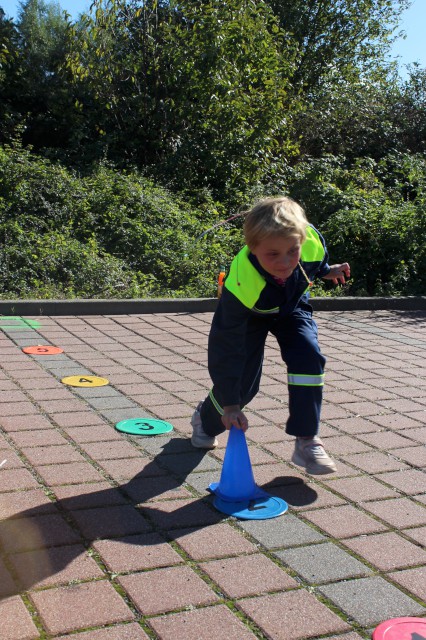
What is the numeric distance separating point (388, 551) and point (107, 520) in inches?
45.7

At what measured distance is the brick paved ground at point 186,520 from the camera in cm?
249

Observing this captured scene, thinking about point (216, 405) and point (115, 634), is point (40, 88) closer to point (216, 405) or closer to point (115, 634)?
point (216, 405)

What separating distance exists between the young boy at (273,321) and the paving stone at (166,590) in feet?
2.69

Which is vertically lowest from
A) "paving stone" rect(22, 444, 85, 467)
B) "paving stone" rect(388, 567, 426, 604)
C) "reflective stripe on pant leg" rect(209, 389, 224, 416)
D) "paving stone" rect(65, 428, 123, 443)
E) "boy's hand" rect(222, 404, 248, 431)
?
"paving stone" rect(388, 567, 426, 604)

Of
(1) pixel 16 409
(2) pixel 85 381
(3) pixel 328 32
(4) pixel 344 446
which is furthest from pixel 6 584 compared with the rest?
(3) pixel 328 32

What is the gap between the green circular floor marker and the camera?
13.8ft

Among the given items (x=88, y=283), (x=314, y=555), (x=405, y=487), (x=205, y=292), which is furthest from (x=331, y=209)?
(x=314, y=555)

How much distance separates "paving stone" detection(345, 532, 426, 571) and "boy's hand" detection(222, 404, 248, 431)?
668 millimetres

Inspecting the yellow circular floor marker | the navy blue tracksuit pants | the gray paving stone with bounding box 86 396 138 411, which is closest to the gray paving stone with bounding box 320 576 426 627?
the navy blue tracksuit pants

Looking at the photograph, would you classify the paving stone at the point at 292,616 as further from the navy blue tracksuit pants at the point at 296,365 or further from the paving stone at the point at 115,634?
the navy blue tracksuit pants at the point at 296,365

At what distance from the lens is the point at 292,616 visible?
2504 mm

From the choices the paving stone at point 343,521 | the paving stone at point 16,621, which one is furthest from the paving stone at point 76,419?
the paving stone at point 16,621

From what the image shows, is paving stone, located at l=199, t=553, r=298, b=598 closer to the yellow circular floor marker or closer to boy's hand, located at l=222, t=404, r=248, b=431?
boy's hand, located at l=222, t=404, r=248, b=431

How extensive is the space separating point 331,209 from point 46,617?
10.1 meters
